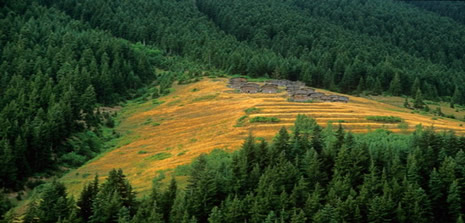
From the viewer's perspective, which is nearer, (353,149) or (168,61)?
(353,149)

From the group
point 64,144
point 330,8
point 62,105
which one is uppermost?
point 330,8

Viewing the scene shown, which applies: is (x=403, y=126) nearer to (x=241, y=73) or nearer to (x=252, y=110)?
(x=252, y=110)

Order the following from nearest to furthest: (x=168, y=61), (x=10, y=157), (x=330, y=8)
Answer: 1. (x=10, y=157)
2. (x=168, y=61)
3. (x=330, y=8)

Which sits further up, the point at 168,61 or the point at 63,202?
the point at 168,61

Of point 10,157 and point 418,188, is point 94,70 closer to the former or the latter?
point 10,157

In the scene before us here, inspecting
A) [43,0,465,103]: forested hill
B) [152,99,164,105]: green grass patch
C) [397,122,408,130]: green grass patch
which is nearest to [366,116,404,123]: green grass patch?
[397,122,408,130]: green grass patch

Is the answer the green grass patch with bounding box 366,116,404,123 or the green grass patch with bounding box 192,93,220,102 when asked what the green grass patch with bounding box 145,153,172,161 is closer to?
the green grass patch with bounding box 192,93,220,102

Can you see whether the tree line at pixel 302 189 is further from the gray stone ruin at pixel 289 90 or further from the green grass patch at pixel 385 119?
the gray stone ruin at pixel 289 90

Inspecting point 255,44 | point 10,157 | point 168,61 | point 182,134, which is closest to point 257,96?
point 182,134
